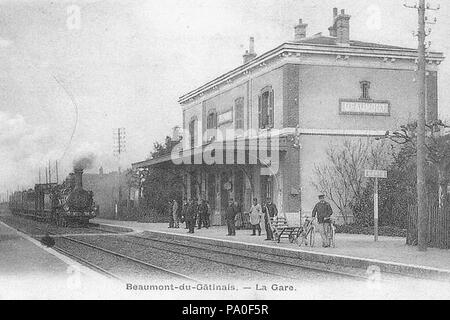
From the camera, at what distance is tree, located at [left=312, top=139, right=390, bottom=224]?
24.6 m

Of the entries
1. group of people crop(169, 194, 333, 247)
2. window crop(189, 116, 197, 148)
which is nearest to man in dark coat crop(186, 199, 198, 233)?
group of people crop(169, 194, 333, 247)

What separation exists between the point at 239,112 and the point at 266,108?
2.67 m

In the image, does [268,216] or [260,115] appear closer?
[268,216]

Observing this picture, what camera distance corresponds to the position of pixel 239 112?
29156mm

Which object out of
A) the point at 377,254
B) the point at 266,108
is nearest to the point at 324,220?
the point at 377,254

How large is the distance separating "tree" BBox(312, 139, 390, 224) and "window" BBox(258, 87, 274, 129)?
2.77m

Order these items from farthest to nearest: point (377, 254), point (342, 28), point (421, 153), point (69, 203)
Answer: point (69, 203), point (342, 28), point (421, 153), point (377, 254)

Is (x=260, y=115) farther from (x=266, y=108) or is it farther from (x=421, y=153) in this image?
(x=421, y=153)

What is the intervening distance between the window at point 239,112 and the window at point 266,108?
186 cm

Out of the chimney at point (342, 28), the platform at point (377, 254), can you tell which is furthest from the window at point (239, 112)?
the platform at point (377, 254)

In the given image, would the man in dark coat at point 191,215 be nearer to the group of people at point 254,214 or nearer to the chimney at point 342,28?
the group of people at point 254,214

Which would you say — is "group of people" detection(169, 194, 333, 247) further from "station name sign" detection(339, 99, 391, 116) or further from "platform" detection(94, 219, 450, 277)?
"station name sign" detection(339, 99, 391, 116)

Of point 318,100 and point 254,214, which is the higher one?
point 318,100

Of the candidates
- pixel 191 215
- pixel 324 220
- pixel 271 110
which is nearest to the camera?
pixel 324 220
